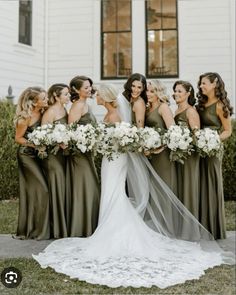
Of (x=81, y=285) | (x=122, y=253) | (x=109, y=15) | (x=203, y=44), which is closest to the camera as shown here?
(x=81, y=285)

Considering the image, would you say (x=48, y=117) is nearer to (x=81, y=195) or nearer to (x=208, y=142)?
(x=81, y=195)

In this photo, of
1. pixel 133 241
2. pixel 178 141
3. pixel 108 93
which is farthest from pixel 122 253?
pixel 108 93

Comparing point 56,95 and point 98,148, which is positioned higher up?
point 56,95

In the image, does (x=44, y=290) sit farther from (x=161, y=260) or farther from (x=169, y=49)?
(x=169, y=49)

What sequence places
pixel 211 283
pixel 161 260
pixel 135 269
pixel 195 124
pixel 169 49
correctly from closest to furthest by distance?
pixel 211 283 → pixel 135 269 → pixel 161 260 → pixel 195 124 → pixel 169 49

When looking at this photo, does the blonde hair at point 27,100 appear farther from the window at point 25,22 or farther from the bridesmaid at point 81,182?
the window at point 25,22

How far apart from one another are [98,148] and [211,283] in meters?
0.99

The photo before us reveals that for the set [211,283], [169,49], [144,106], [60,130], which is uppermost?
[169,49]

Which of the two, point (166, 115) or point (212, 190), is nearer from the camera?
point (166, 115)

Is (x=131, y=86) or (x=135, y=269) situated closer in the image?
(x=135, y=269)

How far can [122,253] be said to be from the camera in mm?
2193

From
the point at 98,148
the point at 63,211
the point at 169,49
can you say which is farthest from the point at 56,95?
the point at 169,49

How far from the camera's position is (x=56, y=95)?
2602 mm

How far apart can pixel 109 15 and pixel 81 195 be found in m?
2.34
